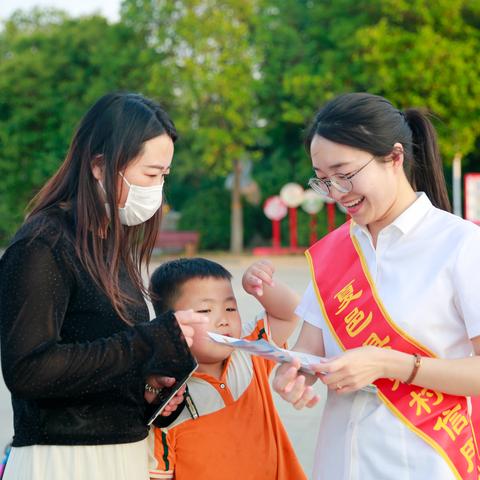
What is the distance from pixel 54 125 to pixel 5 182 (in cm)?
246

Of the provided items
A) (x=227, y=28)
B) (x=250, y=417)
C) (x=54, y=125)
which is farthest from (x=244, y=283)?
(x=54, y=125)

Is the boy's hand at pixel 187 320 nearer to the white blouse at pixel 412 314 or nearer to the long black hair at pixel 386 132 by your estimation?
the white blouse at pixel 412 314

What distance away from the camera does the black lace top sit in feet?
6.32

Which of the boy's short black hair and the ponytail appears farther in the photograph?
the boy's short black hair

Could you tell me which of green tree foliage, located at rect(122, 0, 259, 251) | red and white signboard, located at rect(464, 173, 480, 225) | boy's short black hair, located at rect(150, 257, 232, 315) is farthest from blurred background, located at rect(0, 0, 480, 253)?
boy's short black hair, located at rect(150, 257, 232, 315)

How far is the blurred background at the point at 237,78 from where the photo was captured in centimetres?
2236

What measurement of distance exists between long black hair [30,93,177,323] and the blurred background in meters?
20.6

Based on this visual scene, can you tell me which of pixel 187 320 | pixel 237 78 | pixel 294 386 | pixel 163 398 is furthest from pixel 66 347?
pixel 237 78

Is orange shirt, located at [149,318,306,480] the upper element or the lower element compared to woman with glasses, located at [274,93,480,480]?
lower

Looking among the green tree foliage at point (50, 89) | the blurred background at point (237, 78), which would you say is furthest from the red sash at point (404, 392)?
the green tree foliage at point (50, 89)

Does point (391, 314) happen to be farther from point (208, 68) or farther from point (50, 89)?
point (50, 89)

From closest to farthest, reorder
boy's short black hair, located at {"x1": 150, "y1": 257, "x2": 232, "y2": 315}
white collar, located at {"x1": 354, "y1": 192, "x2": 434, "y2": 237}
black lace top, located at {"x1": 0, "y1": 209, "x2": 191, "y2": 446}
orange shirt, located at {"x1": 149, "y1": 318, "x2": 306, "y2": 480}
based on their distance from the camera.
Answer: black lace top, located at {"x1": 0, "y1": 209, "x2": 191, "y2": 446}, white collar, located at {"x1": 354, "y1": 192, "x2": 434, "y2": 237}, orange shirt, located at {"x1": 149, "y1": 318, "x2": 306, "y2": 480}, boy's short black hair, located at {"x1": 150, "y1": 257, "x2": 232, "y2": 315}

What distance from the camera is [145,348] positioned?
202cm

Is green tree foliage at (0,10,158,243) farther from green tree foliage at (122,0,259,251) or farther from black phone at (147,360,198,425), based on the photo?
black phone at (147,360,198,425)
